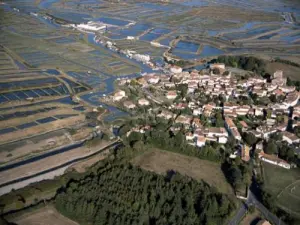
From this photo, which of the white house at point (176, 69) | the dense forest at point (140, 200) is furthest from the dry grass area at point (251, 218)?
the white house at point (176, 69)

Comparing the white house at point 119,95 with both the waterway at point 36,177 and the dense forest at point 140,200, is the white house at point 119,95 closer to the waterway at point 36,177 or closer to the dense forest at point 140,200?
the waterway at point 36,177

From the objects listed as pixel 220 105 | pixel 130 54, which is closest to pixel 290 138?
pixel 220 105

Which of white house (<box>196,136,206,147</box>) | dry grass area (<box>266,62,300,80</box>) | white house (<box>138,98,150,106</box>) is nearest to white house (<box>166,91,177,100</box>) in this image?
white house (<box>138,98,150,106</box>)

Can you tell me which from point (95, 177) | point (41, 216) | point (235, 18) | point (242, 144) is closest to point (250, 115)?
point (242, 144)

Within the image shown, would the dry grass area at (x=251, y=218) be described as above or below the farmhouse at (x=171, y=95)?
below

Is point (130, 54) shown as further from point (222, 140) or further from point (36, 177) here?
point (36, 177)
